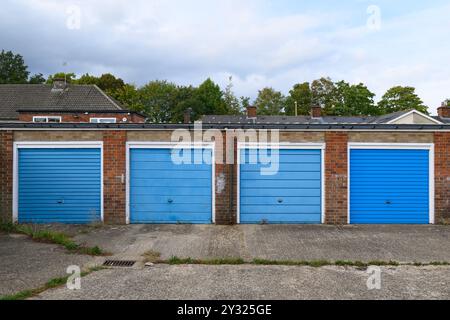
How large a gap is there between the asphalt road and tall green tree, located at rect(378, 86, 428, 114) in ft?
160

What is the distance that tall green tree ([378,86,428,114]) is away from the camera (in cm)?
5081

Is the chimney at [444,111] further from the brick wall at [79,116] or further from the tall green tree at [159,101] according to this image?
the tall green tree at [159,101]

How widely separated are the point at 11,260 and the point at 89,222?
152 inches

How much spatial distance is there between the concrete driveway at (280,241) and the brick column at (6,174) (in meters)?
3.06

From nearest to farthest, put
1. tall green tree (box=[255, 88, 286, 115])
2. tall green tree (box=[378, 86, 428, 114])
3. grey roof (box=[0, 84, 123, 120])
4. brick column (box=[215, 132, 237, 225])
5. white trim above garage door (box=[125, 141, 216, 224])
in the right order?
1. brick column (box=[215, 132, 237, 225])
2. white trim above garage door (box=[125, 141, 216, 224])
3. grey roof (box=[0, 84, 123, 120])
4. tall green tree (box=[378, 86, 428, 114])
5. tall green tree (box=[255, 88, 286, 115])

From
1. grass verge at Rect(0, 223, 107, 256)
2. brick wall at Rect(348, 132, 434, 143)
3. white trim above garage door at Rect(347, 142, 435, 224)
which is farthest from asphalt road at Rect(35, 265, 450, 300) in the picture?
brick wall at Rect(348, 132, 434, 143)

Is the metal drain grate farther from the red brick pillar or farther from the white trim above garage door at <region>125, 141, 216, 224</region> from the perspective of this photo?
the white trim above garage door at <region>125, 141, 216, 224</region>

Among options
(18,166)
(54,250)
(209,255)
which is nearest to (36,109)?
(18,166)

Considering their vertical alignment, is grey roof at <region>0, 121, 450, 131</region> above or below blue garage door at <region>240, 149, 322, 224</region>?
above

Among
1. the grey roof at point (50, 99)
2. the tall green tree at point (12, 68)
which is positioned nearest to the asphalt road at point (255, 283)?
the grey roof at point (50, 99)

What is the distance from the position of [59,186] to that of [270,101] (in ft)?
188
